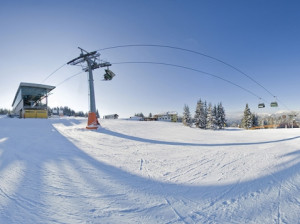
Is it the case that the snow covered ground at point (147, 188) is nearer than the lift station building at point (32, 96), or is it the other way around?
the snow covered ground at point (147, 188)

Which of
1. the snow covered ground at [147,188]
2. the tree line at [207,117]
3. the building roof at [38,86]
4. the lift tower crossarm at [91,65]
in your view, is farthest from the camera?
the tree line at [207,117]

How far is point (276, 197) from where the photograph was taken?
243 cm

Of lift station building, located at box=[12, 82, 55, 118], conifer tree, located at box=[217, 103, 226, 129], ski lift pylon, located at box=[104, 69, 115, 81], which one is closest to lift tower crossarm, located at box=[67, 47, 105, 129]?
ski lift pylon, located at box=[104, 69, 115, 81]

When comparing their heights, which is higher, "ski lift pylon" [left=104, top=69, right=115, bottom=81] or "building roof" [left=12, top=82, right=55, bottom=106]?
"building roof" [left=12, top=82, right=55, bottom=106]

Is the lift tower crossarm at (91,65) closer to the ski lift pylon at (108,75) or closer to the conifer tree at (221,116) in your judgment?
the ski lift pylon at (108,75)

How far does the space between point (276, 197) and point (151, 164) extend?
2.55 meters

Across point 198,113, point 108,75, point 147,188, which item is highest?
point 108,75

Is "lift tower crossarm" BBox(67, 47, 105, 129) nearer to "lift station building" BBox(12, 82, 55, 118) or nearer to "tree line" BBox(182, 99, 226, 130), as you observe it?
"lift station building" BBox(12, 82, 55, 118)

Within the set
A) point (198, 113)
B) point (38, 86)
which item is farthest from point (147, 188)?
point (198, 113)

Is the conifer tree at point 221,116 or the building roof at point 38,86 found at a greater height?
the building roof at point 38,86

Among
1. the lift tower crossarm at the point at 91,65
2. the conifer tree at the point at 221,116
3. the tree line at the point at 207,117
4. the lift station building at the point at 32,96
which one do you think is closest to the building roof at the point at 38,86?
the lift station building at the point at 32,96

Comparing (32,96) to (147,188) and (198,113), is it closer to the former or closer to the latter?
(147,188)

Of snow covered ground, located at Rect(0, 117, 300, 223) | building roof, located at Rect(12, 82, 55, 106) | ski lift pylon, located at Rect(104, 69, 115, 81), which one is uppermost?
building roof, located at Rect(12, 82, 55, 106)

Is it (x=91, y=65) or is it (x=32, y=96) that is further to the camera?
(x=32, y=96)
